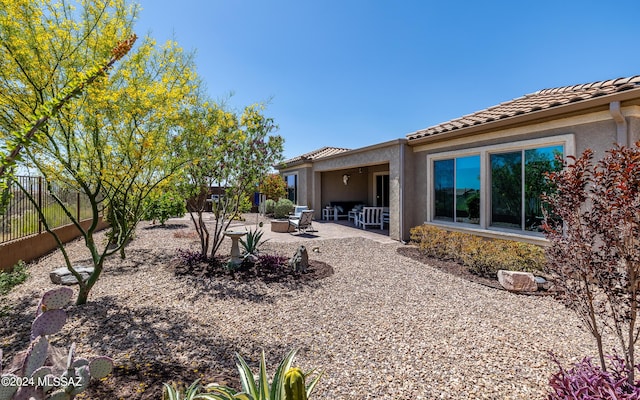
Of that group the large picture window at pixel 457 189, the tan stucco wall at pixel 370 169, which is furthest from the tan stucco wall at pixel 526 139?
the tan stucco wall at pixel 370 169

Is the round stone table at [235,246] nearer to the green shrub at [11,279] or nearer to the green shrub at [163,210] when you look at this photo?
the green shrub at [11,279]

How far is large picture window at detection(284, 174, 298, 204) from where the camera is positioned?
1996 centimetres

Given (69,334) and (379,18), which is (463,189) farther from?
(69,334)

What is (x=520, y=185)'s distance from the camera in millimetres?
7422

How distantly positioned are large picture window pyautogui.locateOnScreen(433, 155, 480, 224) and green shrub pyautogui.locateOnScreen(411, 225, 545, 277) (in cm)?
125

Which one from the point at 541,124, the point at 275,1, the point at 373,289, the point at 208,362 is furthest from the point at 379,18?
the point at 208,362

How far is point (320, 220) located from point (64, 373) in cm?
1613

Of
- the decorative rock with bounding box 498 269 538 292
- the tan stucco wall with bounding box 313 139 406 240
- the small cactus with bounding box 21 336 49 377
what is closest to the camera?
the small cactus with bounding box 21 336 49 377

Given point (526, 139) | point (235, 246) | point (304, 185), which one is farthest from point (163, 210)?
point (526, 139)

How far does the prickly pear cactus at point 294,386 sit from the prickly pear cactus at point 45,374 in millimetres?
1388

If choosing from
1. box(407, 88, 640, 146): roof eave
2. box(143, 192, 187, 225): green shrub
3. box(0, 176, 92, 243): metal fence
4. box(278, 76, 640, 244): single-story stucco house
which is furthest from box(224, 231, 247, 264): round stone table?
A: box(143, 192, 187, 225): green shrub

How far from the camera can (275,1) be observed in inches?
368

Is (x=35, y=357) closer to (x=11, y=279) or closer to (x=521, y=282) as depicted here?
(x=11, y=279)

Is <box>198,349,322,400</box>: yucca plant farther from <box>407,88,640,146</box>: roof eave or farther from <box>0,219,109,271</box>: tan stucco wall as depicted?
<box>0,219,109,271</box>: tan stucco wall
